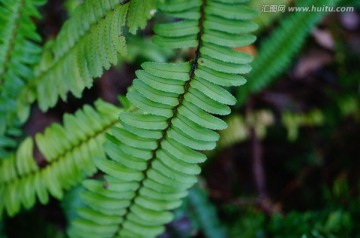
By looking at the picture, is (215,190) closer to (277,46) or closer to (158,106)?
(277,46)

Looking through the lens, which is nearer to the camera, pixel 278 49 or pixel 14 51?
pixel 14 51

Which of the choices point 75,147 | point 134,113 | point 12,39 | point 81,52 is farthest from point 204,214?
point 12,39

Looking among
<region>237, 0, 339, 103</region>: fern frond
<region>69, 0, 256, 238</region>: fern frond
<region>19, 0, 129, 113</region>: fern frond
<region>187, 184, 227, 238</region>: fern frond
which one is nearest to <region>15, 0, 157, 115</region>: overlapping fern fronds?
<region>19, 0, 129, 113</region>: fern frond

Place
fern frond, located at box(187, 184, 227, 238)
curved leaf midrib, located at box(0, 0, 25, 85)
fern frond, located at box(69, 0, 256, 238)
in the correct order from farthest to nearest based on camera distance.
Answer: fern frond, located at box(187, 184, 227, 238) < curved leaf midrib, located at box(0, 0, 25, 85) < fern frond, located at box(69, 0, 256, 238)

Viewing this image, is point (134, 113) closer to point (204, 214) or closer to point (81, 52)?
point (81, 52)

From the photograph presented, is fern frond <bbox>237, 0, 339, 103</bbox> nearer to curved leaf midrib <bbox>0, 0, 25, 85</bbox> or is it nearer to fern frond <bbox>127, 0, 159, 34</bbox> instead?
fern frond <bbox>127, 0, 159, 34</bbox>
